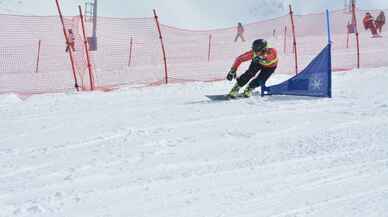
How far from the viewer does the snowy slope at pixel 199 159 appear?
426 cm

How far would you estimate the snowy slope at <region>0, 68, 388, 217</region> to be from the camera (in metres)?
4.26

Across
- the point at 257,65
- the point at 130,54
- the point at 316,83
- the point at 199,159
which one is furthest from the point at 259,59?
the point at 130,54

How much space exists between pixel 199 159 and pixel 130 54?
15.0 meters

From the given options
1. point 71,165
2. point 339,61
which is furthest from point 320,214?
point 339,61

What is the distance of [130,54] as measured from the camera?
20156 mm

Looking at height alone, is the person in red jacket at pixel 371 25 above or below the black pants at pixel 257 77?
above

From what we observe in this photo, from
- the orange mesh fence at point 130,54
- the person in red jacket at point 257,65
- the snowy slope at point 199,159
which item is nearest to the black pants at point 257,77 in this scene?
the person in red jacket at point 257,65

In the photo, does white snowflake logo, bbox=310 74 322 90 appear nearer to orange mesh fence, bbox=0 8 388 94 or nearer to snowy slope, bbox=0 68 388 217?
snowy slope, bbox=0 68 388 217

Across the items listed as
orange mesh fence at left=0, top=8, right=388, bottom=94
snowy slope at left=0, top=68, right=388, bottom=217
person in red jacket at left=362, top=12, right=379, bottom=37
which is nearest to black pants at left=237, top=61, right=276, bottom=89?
snowy slope at left=0, top=68, right=388, bottom=217

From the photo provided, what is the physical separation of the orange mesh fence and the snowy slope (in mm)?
5040

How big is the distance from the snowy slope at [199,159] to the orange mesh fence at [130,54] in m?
5.04

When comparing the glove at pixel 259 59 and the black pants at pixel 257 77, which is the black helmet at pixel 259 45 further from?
the black pants at pixel 257 77

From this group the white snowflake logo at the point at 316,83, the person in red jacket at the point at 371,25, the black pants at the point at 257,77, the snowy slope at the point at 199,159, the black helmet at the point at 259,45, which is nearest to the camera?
the snowy slope at the point at 199,159

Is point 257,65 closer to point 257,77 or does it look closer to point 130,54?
point 257,77
